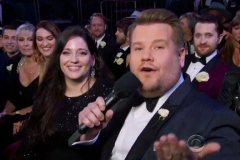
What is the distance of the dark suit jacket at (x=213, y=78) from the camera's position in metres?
3.31

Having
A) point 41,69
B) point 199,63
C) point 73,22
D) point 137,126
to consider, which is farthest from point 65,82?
point 73,22

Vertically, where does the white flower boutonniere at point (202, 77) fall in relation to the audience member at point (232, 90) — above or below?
below

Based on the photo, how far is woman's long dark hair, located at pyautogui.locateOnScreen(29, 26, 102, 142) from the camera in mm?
2627

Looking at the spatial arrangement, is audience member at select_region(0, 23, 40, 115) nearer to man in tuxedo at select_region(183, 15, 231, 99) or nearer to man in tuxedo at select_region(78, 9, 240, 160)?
man in tuxedo at select_region(183, 15, 231, 99)

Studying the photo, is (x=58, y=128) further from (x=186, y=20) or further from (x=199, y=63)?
(x=186, y=20)

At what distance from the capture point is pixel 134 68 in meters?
1.74

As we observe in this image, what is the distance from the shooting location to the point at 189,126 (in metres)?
1.58

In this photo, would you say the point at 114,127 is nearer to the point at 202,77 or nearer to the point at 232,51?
the point at 202,77

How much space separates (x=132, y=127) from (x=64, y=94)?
1114 millimetres

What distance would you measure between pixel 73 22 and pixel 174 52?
619cm

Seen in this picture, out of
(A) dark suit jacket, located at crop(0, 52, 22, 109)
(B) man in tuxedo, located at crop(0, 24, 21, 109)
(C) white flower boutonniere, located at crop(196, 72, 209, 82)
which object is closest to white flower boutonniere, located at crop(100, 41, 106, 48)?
(B) man in tuxedo, located at crop(0, 24, 21, 109)

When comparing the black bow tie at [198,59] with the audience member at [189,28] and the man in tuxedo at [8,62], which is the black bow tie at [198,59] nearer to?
the audience member at [189,28]

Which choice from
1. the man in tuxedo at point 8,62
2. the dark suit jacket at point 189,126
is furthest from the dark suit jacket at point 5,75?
the dark suit jacket at point 189,126

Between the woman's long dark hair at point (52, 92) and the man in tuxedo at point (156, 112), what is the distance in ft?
2.67
